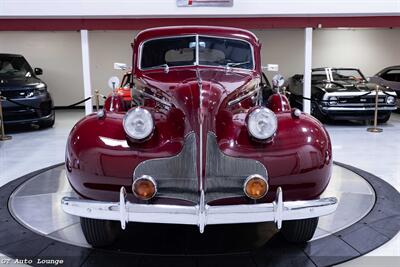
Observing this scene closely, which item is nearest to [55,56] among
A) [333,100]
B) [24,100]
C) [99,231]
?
[24,100]

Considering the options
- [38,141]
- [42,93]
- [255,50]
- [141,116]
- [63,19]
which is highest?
[63,19]

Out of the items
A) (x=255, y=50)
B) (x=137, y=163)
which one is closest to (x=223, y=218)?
(x=137, y=163)

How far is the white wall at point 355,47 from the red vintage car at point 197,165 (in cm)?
1120

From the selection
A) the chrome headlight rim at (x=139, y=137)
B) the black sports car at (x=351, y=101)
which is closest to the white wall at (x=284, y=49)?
the black sports car at (x=351, y=101)

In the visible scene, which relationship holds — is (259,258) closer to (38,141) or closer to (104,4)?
(38,141)

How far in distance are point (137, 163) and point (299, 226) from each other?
1384 millimetres

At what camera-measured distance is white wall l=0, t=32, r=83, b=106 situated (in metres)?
12.1

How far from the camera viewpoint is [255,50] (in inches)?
173

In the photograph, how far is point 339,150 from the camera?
266 inches

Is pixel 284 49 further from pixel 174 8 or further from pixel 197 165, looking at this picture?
pixel 197 165

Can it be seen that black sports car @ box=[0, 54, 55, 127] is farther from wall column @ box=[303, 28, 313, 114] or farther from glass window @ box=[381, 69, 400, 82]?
glass window @ box=[381, 69, 400, 82]

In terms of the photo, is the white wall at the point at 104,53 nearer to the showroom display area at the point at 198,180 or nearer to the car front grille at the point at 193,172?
the showroom display area at the point at 198,180

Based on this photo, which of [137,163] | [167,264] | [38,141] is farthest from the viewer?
[38,141]

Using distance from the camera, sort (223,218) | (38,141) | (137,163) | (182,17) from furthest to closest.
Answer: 1. (182,17)
2. (38,141)
3. (137,163)
4. (223,218)
